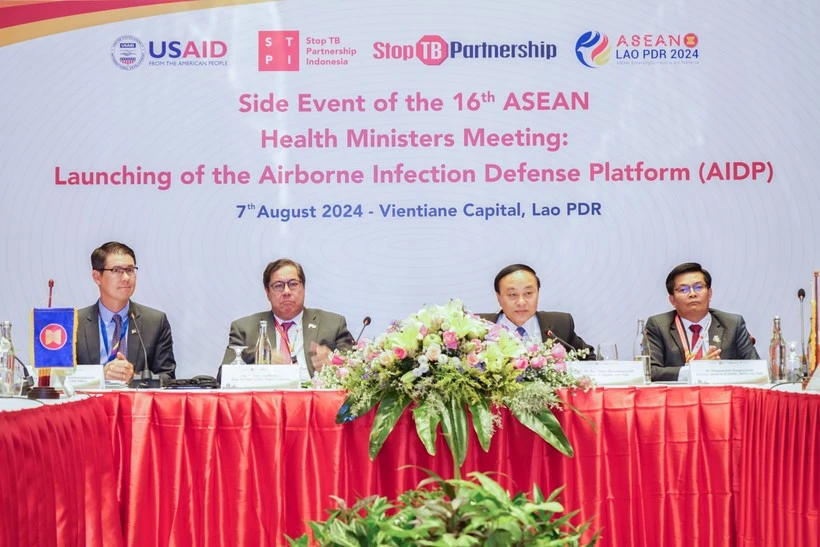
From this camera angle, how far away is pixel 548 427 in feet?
9.53

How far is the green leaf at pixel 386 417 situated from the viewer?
2828 millimetres

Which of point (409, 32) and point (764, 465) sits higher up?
point (409, 32)

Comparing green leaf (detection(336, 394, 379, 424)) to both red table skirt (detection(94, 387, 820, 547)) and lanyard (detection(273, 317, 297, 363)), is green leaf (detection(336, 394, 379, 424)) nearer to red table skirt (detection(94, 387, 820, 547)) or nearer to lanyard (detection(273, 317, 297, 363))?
red table skirt (detection(94, 387, 820, 547))

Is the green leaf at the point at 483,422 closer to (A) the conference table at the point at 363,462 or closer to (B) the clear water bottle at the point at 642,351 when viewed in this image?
(A) the conference table at the point at 363,462

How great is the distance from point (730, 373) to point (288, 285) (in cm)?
225

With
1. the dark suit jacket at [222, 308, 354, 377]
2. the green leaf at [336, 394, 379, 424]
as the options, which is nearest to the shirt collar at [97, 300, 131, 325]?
the dark suit jacket at [222, 308, 354, 377]

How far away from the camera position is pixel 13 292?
496 cm

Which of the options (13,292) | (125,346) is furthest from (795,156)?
(13,292)

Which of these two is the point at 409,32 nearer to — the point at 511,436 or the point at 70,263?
the point at 70,263

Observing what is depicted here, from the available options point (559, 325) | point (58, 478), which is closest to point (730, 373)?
point (559, 325)

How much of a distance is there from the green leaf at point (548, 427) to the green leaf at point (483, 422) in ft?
0.31

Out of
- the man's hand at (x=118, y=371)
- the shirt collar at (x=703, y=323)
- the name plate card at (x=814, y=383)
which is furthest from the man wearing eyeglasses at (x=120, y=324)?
the name plate card at (x=814, y=383)

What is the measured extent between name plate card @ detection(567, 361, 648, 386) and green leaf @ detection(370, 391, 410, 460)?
2.17 feet

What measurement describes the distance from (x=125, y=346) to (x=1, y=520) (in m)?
2.79
